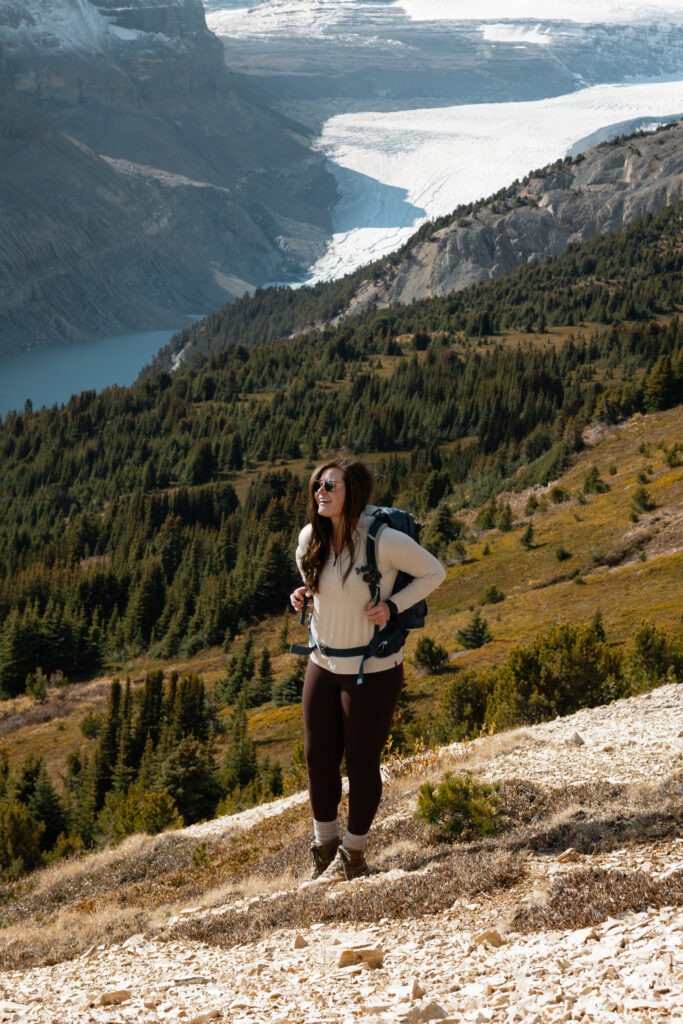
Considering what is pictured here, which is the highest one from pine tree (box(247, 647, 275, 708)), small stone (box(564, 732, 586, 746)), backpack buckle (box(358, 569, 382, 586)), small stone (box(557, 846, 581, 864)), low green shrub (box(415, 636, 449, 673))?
backpack buckle (box(358, 569, 382, 586))

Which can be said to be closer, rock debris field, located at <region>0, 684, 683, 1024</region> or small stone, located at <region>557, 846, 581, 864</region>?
rock debris field, located at <region>0, 684, 683, 1024</region>

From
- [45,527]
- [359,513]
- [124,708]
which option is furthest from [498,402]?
[359,513]

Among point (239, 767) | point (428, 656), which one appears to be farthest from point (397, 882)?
point (428, 656)

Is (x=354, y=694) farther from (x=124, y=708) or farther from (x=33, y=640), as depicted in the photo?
(x=33, y=640)

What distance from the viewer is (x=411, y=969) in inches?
272

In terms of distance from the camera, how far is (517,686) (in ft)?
77.2

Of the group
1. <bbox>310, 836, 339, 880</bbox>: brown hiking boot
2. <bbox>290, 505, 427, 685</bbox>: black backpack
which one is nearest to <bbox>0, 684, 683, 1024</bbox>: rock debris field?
<bbox>310, 836, 339, 880</bbox>: brown hiking boot

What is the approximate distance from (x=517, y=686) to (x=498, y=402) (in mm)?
144487

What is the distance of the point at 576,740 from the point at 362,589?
6611mm

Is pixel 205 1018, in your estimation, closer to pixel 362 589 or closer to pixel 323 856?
pixel 323 856

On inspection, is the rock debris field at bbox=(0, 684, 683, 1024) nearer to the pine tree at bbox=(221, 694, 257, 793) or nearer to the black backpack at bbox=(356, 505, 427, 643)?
the black backpack at bbox=(356, 505, 427, 643)

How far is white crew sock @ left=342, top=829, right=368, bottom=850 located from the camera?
938cm

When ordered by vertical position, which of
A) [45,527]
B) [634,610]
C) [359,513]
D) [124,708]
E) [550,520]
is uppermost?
[359,513]

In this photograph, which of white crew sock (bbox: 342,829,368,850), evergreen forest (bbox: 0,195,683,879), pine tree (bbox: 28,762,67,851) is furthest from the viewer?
pine tree (bbox: 28,762,67,851)
